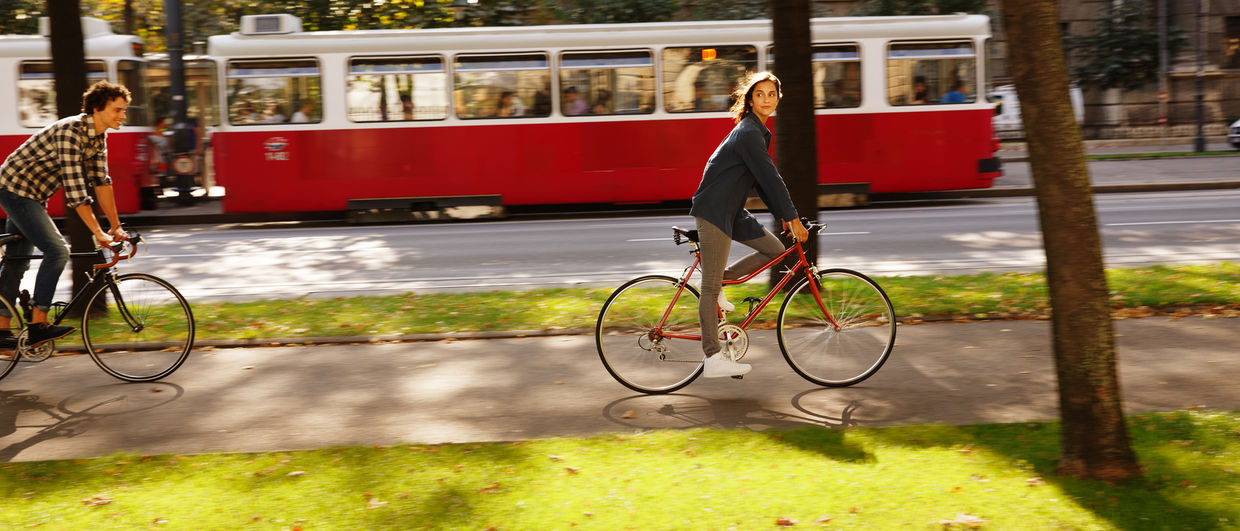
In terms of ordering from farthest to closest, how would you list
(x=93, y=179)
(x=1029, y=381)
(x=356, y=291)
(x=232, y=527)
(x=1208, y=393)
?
1. (x=356, y=291)
2. (x=93, y=179)
3. (x=1029, y=381)
4. (x=1208, y=393)
5. (x=232, y=527)

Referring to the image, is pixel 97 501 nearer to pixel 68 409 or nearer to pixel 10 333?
pixel 68 409

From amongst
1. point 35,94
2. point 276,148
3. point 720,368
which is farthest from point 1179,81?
point 720,368

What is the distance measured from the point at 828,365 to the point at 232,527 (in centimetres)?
342

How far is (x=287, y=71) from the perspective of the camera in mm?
17234

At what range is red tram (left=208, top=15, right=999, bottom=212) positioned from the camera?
1725 centimetres

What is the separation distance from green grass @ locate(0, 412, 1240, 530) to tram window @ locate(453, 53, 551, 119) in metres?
12.6

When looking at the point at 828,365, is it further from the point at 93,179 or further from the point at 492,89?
the point at 492,89

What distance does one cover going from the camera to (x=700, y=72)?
57.4ft

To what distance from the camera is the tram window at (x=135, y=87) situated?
18.4 meters

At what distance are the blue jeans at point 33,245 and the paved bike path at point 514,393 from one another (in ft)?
1.93

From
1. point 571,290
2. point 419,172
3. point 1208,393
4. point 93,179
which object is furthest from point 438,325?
point 419,172

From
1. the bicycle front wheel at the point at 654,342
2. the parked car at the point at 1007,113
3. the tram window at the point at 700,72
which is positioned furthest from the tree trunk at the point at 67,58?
the parked car at the point at 1007,113

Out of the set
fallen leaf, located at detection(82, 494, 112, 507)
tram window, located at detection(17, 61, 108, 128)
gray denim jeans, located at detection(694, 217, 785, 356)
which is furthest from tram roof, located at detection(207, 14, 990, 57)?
fallen leaf, located at detection(82, 494, 112, 507)

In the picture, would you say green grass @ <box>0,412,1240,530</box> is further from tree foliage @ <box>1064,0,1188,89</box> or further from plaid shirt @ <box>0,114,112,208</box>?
tree foliage @ <box>1064,0,1188,89</box>
